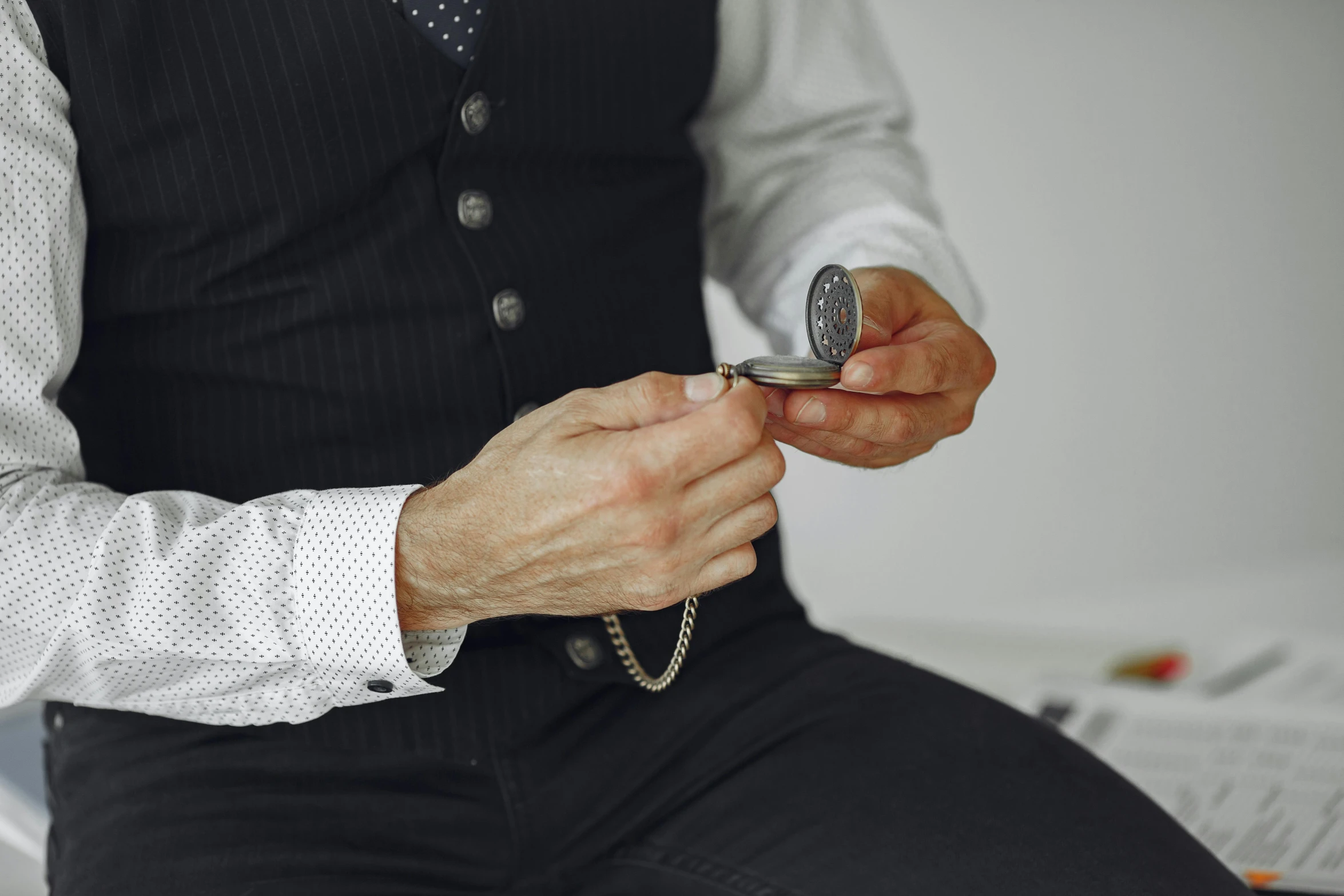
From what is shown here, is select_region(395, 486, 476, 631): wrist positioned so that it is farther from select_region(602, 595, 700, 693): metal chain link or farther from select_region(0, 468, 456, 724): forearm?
select_region(602, 595, 700, 693): metal chain link

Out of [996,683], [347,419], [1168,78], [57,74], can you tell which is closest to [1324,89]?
[1168,78]

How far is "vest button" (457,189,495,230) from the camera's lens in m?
1.10

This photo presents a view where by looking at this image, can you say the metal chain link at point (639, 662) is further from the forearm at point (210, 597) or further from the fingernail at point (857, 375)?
the fingernail at point (857, 375)

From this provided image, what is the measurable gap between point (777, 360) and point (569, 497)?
192mm

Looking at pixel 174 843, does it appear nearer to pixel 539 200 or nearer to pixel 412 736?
pixel 412 736

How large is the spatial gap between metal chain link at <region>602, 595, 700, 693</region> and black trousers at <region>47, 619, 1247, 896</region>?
0.02 metres

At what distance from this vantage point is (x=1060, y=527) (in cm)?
282

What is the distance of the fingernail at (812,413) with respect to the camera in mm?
906

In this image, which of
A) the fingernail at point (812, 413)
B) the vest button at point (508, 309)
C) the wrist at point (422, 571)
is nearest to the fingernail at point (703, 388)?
the fingernail at point (812, 413)

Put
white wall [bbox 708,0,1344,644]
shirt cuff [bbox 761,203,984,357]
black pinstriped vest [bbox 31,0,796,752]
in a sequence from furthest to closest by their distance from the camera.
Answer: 1. white wall [bbox 708,0,1344,644]
2. shirt cuff [bbox 761,203,984,357]
3. black pinstriped vest [bbox 31,0,796,752]

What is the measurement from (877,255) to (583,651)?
0.56 metres

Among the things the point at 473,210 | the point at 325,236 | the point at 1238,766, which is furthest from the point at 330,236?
the point at 1238,766

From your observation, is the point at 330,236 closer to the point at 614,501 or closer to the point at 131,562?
the point at 131,562

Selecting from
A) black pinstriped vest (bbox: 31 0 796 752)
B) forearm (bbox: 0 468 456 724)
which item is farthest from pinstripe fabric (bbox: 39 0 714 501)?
forearm (bbox: 0 468 456 724)
